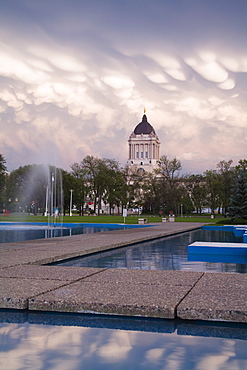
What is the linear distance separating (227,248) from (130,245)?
426 cm

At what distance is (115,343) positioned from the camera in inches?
168

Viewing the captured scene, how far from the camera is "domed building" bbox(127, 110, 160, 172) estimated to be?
154 meters

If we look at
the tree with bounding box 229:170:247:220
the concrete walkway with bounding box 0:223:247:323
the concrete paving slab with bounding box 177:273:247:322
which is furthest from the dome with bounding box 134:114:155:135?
the concrete paving slab with bounding box 177:273:247:322

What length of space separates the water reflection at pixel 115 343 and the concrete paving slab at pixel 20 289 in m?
0.21

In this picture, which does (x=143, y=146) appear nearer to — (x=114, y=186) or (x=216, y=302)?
(x=114, y=186)

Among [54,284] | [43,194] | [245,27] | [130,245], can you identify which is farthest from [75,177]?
[54,284]

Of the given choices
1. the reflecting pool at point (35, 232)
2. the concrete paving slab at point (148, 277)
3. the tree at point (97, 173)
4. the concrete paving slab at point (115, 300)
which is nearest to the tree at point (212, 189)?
the tree at point (97, 173)

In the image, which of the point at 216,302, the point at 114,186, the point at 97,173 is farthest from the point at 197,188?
the point at 216,302

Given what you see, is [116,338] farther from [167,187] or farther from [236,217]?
[167,187]

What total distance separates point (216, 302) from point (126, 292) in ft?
3.94

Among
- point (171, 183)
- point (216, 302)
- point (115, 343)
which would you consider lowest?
point (115, 343)

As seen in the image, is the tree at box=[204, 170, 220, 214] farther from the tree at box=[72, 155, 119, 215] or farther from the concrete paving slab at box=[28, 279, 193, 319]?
the concrete paving slab at box=[28, 279, 193, 319]

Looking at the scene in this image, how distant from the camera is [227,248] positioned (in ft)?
41.0

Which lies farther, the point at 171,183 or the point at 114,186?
the point at 114,186
